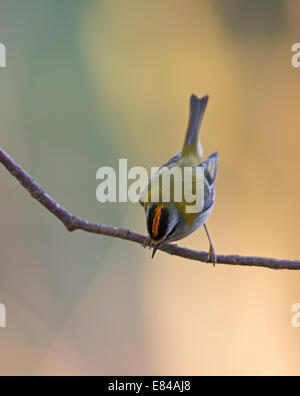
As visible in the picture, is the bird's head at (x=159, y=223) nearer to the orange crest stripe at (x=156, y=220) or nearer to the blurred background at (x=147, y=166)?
the orange crest stripe at (x=156, y=220)

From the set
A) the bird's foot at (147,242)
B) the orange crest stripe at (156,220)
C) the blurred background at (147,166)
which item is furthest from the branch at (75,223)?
the blurred background at (147,166)

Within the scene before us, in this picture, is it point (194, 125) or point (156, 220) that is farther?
point (194, 125)

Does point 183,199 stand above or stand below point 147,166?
below

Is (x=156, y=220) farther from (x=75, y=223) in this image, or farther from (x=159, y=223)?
(x=75, y=223)

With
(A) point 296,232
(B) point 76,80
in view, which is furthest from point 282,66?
(B) point 76,80

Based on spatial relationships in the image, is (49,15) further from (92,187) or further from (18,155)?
(92,187)

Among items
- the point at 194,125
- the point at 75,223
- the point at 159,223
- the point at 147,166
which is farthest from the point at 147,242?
the point at 147,166

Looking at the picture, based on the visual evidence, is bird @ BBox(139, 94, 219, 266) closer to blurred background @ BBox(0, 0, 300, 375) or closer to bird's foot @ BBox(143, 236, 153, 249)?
bird's foot @ BBox(143, 236, 153, 249)
